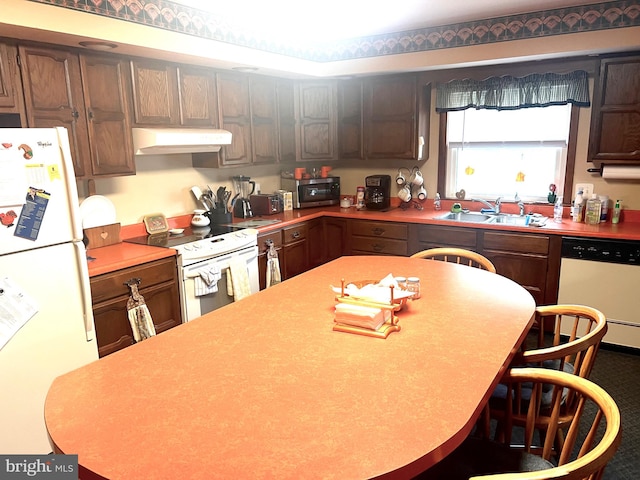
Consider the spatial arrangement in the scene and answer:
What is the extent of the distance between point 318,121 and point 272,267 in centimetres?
155

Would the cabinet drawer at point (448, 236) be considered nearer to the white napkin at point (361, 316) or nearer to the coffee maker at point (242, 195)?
the coffee maker at point (242, 195)

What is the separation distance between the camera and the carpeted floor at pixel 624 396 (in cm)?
218

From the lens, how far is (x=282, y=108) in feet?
14.1

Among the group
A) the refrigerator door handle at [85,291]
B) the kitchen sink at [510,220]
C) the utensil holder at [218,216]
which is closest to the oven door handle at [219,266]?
the utensil holder at [218,216]

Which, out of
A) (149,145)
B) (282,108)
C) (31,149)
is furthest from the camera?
(282,108)

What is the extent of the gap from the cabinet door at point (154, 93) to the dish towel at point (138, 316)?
A: 3.73 ft

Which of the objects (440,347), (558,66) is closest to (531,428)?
(440,347)

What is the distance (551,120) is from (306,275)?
2.73m

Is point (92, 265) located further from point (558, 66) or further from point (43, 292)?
point (558, 66)

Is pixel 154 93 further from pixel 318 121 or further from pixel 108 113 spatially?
pixel 318 121

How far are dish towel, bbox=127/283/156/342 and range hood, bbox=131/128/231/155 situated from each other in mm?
943

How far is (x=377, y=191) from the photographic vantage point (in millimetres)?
4441

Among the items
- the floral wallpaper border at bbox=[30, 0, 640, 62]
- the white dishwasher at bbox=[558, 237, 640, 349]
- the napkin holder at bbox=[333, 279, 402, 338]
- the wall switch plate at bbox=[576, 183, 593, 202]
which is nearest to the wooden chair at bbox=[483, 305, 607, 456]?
the napkin holder at bbox=[333, 279, 402, 338]

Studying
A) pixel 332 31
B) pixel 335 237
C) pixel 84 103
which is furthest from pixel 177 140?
pixel 335 237
